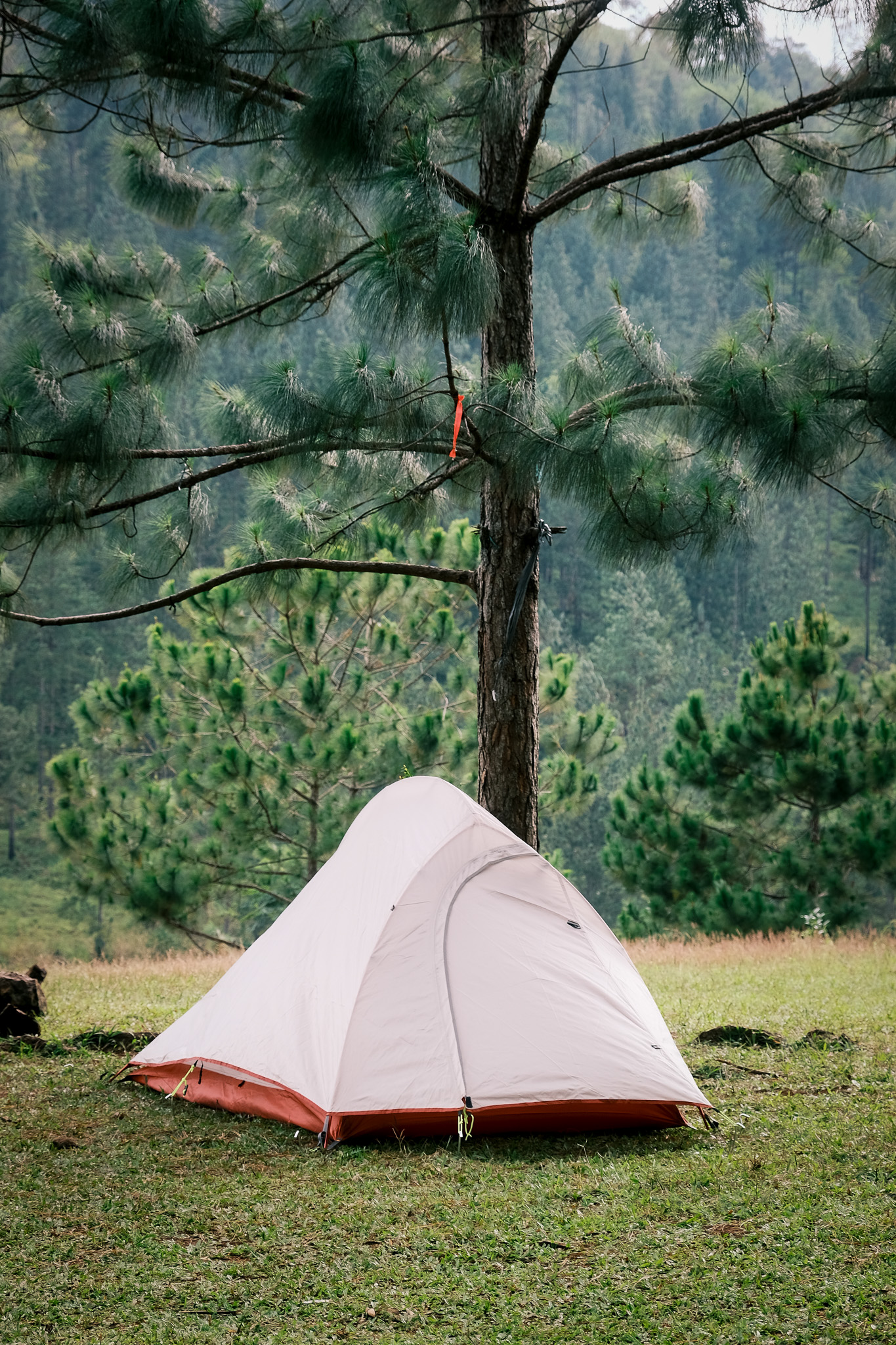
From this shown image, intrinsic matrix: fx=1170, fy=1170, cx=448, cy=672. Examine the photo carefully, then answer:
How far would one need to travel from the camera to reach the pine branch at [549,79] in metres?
4.41

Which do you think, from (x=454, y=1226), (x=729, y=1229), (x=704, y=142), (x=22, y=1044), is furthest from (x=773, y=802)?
(x=454, y=1226)

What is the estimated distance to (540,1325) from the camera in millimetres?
2396

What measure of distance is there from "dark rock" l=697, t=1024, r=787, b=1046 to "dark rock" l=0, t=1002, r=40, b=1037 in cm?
304

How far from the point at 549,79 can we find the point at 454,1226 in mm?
4016

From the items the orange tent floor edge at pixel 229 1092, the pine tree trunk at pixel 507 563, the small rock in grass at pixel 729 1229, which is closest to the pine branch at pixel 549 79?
the pine tree trunk at pixel 507 563

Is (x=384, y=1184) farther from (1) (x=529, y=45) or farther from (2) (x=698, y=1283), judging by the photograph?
(1) (x=529, y=45)

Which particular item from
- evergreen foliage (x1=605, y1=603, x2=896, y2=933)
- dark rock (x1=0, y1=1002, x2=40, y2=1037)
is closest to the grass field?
dark rock (x1=0, y1=1002, x2=40, y2=1037)

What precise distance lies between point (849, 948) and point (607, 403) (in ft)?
20.8

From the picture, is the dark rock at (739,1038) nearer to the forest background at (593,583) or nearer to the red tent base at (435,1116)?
the red tent base at (435,1116)

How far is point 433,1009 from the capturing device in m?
3.76

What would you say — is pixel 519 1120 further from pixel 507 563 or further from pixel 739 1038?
pixel 507 563

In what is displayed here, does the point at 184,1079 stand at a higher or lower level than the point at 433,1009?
lower

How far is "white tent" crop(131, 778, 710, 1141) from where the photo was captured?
3639 mm

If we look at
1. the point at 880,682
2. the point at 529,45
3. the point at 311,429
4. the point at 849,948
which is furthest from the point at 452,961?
the point at 880,682
